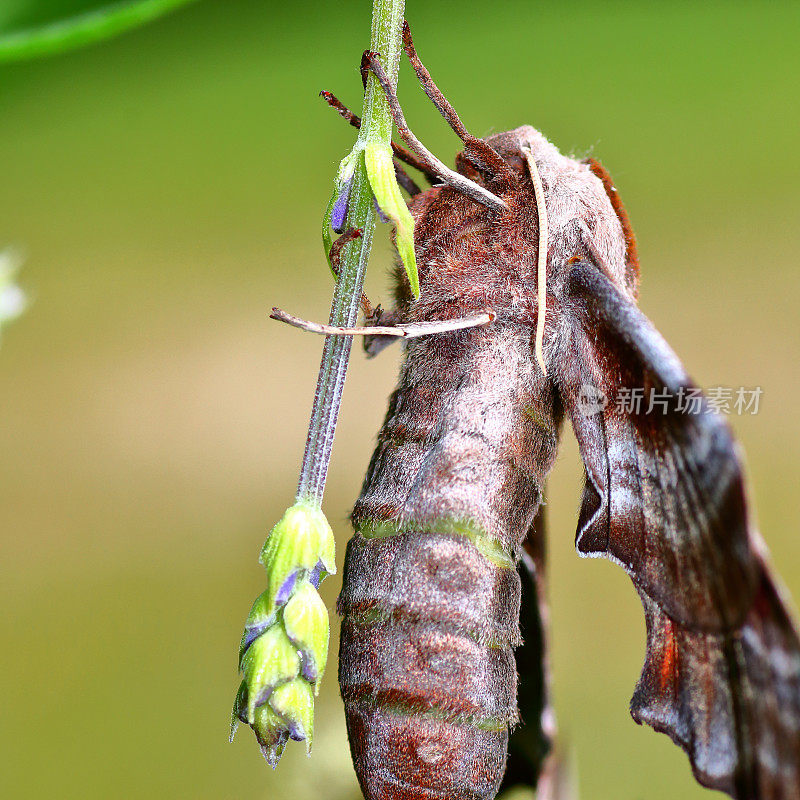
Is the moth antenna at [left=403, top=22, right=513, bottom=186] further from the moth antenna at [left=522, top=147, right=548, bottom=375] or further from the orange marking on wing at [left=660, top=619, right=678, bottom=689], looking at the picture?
the orange marking on wing at [left=660, top=619, right=678, bottom=689]

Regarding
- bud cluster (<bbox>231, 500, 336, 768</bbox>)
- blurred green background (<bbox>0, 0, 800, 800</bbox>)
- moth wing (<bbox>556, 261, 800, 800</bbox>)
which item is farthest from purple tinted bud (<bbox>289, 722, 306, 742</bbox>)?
blurred green background (<bbox>0, 0, 800, 800</bbox>)

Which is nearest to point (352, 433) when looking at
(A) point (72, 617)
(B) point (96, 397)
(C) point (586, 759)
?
(B) point (96, 397)

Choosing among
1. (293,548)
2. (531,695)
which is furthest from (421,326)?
(531,695)

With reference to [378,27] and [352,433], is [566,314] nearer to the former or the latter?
[378,27]

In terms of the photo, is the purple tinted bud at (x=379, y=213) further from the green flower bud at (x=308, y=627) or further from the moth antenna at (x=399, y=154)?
the green flower bud at (x=308, y=627)

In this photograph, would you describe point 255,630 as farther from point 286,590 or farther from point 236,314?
point 236,314

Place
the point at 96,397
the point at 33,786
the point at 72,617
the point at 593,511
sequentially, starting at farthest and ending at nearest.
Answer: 1. the point at 96,397
2. the point at 72,617
3. the point at 33,786
4. the point at 593,511

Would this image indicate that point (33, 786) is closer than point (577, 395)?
No

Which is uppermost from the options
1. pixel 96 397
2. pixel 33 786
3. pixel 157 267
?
pixel 157 267
